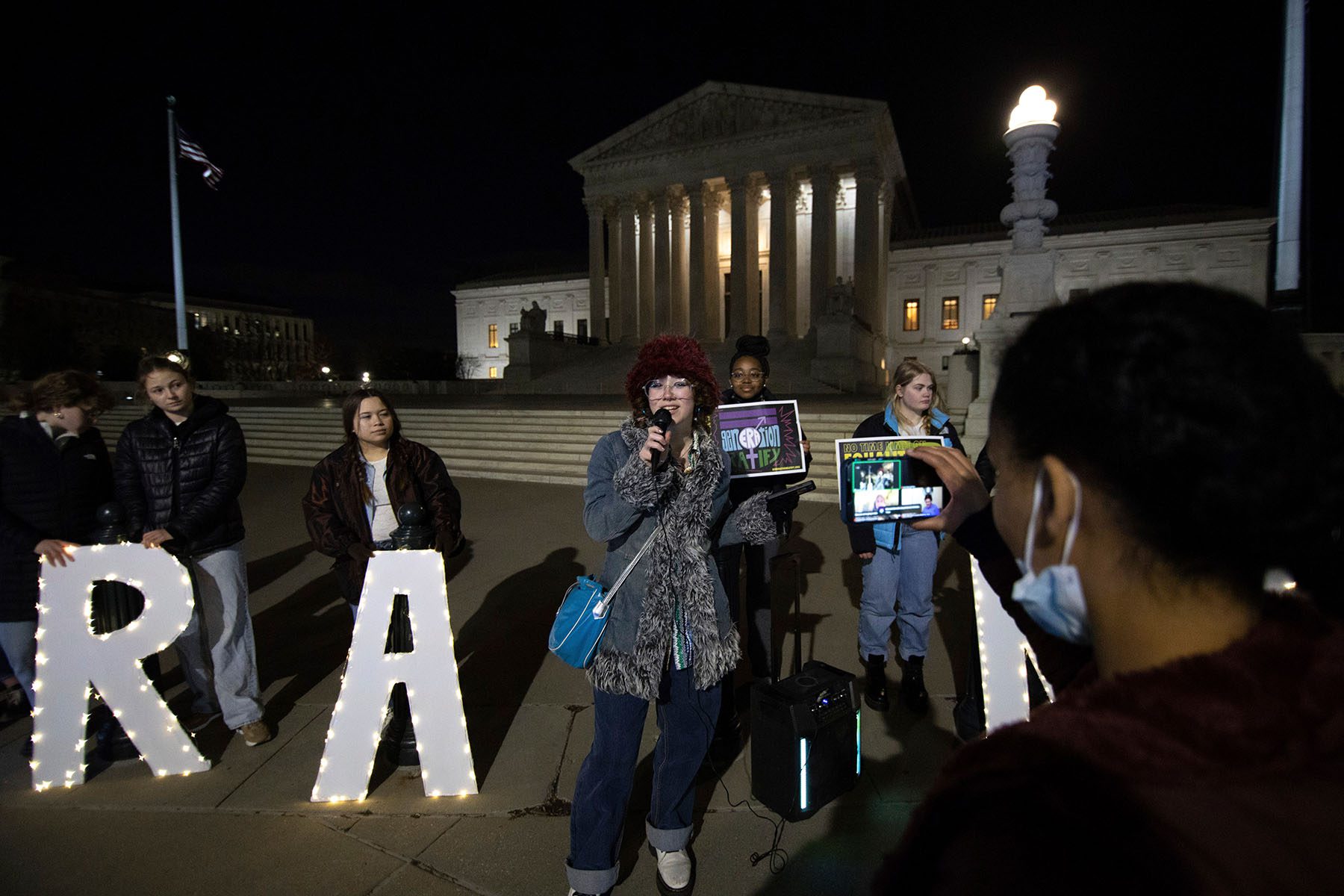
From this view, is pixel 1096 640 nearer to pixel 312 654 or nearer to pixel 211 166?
pixel 312 654

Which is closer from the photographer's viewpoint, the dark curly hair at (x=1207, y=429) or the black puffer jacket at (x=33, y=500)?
the dark curly hair at (x=1207, y=429)

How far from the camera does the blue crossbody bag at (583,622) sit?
2.43m

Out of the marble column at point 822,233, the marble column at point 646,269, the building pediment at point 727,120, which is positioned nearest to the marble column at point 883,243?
the marble column at point 822,233

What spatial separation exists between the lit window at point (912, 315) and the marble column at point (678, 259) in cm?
1552

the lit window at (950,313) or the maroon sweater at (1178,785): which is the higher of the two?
the lit window at (950,313)

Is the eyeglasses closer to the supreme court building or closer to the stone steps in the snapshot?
the stone steps

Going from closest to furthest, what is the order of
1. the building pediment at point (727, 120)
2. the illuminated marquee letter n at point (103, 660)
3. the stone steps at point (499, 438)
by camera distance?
the illuminated marquee letter n at point (103, 660), the stone steps at point (499, 438), the building pediment at point (727, 120)

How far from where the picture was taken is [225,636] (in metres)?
3.69

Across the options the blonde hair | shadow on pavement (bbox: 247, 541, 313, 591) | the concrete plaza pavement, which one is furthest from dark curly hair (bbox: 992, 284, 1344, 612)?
shadow on pavement (bbox: 247, 541, 313, 591)

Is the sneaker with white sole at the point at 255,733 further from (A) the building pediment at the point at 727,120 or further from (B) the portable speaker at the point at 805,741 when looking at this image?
(A) the building pediment at the point at 727,120

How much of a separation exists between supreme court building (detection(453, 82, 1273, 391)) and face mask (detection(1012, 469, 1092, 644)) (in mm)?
29544

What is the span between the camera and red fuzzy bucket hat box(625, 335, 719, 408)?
2.56 metres

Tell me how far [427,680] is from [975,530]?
101 inches

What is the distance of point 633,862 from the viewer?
9.04ft
